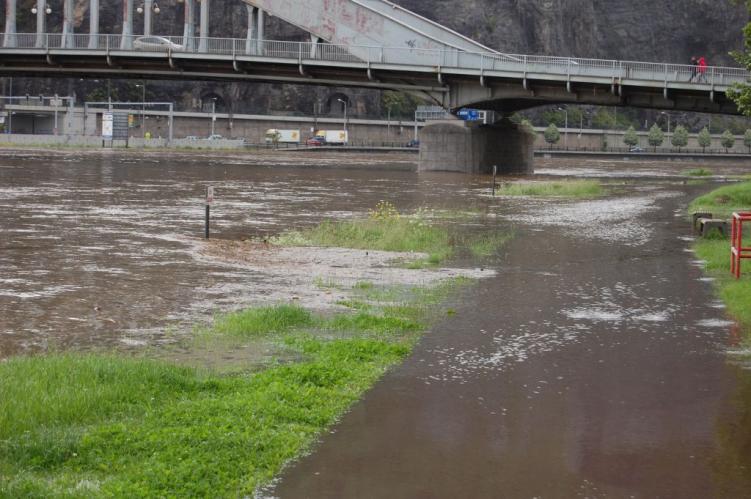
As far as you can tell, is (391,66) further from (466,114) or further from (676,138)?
(676,138)

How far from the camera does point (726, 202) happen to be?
151ft

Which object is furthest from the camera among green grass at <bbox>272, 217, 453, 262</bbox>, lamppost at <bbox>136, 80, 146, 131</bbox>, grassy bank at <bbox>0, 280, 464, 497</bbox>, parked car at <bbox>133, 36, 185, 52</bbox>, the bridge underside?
lamppost at <bbox>136, 80, 146, 131</bbox>

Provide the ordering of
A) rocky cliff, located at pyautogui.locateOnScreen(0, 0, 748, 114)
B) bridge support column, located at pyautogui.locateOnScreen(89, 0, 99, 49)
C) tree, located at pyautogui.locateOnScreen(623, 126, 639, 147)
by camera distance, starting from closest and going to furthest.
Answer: bridge support column, located at pyautogui.locateOnScreen(89, 0, 99, 49)
rocky cliff, located at pyautogui.locateOnScreen(0, 0, 748, 114)
tree, located at pyautogui.locateOnScreen(623, 126, 639, 147)

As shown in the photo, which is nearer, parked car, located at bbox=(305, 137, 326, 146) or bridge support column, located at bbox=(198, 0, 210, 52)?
bridge support column, located at bbox=(198, 0, 210, 52)

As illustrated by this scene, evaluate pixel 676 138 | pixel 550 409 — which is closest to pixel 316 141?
pixel 676 138

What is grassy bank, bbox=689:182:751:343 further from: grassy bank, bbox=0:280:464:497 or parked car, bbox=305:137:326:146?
parked car, bbox=305:137:326:146

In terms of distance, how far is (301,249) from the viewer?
2714 cm

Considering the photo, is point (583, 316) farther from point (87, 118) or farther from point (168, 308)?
point (87, 118)

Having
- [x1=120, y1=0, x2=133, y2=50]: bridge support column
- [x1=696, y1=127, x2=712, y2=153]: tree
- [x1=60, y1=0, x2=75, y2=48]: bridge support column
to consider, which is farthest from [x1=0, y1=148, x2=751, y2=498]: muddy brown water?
[x1=696, y1=127, x2=712, y2=153]: tree

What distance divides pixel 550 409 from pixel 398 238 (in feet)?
56.5

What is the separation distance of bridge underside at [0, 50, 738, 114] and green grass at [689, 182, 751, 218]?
67.5 feet

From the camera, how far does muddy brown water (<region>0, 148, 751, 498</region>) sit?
963 cm

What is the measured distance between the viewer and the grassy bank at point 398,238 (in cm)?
2738

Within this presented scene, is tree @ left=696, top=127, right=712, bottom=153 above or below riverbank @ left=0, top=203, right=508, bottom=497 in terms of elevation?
above
